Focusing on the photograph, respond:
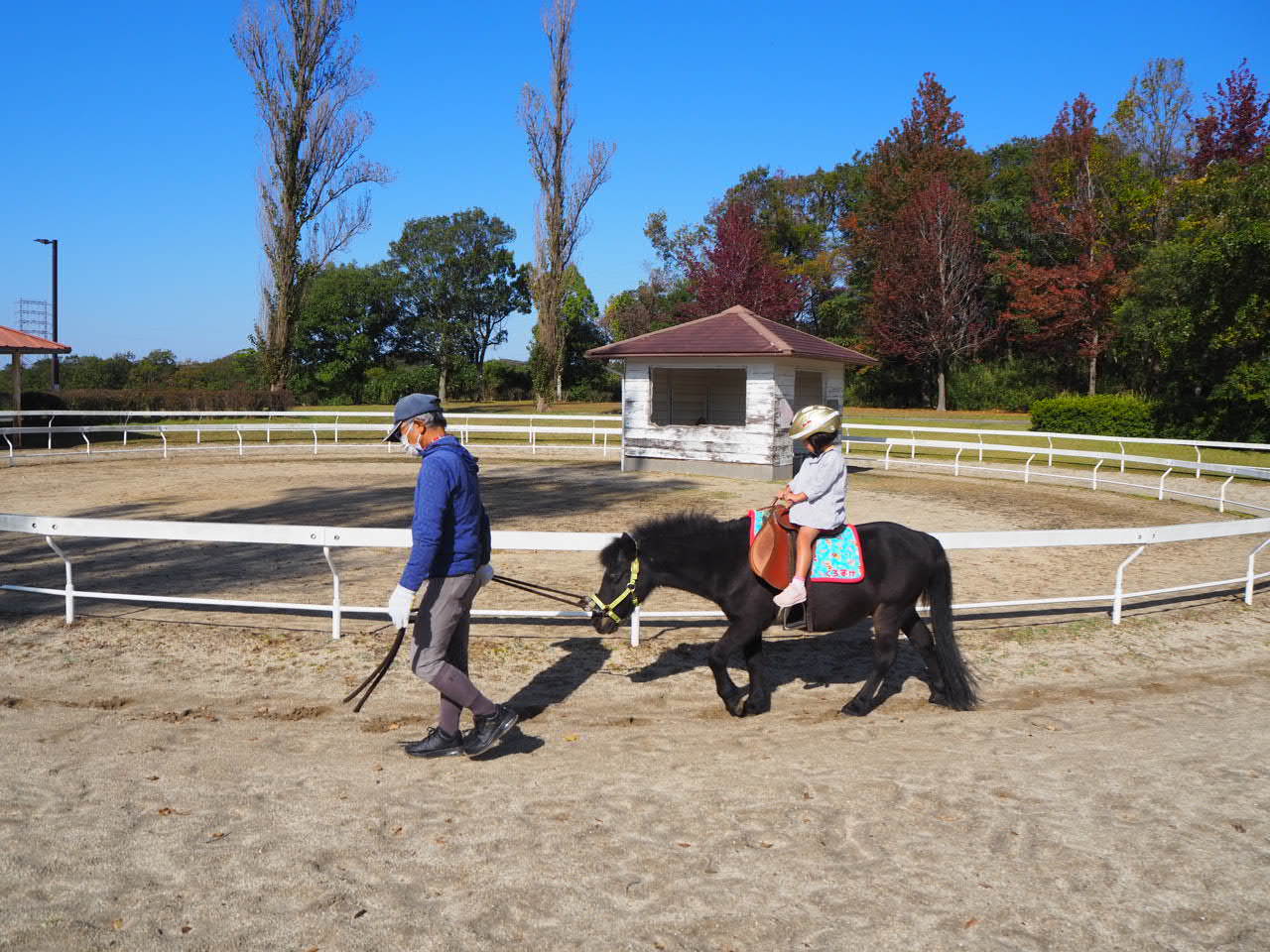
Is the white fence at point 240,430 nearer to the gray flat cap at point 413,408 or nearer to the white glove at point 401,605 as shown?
the gray flat cap at point 413,408

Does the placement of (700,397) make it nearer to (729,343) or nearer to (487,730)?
(729,343)

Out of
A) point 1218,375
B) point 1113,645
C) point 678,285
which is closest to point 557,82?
point 678,285

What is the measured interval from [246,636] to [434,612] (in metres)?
3.15

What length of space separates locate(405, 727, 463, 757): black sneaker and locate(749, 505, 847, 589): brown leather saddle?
75.3 inches

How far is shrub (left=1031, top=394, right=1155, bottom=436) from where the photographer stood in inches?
1099

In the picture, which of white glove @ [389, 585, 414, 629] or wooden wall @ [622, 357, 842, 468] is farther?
wooden wall @ [622, 357, 842, 468]

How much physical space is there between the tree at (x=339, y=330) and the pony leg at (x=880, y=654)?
54.0m

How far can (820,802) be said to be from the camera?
4109mm

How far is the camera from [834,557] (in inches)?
208

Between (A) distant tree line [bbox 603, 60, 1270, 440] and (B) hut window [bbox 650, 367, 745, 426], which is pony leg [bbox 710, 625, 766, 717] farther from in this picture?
(A) distant tree line [bbox 603, 60, 1270, 440]

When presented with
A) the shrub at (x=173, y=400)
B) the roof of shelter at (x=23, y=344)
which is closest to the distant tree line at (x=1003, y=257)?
Result: the shrub at (x=173, y=400)

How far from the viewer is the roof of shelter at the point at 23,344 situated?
75.2ft

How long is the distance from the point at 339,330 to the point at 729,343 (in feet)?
146

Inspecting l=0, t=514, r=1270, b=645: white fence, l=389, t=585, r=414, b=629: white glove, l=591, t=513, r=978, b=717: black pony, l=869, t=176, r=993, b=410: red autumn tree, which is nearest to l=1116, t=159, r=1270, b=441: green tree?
l=869, t=176, r=993, b=410: red autumn tree
